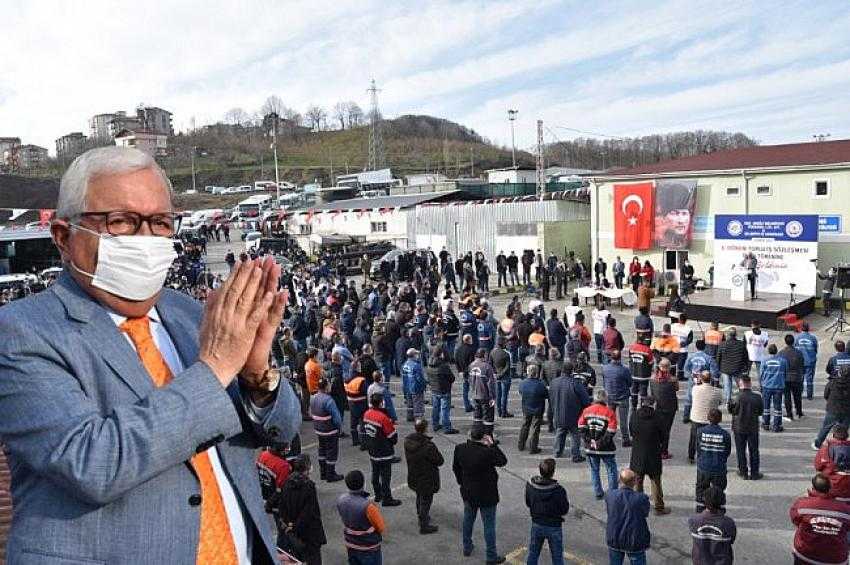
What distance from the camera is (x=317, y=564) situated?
682cm

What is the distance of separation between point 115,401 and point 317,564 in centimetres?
598

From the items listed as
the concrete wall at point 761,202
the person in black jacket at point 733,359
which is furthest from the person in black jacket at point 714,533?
the concrete wall at point 761,202

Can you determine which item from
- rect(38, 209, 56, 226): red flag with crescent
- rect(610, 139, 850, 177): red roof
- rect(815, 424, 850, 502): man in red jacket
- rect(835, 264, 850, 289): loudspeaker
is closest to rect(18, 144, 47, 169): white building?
rect(38, 209, 56, 226): red flag with crescent

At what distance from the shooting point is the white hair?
162 cm

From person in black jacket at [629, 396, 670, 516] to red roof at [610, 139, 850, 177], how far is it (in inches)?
745

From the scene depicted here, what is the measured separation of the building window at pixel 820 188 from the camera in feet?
74.9

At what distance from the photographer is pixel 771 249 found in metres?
20.9

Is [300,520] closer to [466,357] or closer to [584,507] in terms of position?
[584,507]

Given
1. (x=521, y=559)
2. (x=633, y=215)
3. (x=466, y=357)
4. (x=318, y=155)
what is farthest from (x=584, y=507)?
(x=318, y=155)

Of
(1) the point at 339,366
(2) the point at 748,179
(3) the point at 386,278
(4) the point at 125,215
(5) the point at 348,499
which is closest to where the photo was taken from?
(4) the point at 125,215

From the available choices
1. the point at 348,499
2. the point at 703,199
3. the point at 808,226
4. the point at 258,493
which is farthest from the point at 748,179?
the point at 258,493

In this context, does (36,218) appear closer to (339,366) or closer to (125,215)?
(339,366)

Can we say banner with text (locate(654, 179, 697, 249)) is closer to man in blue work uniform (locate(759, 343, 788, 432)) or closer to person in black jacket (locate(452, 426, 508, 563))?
man in blue work uniform (locate(759, 343, 788, 432))

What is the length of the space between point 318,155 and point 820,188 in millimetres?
113310
